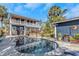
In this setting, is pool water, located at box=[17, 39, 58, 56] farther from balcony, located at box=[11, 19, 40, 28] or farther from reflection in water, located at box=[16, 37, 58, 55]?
balcony, located at box=[11, 19, 40, 28]

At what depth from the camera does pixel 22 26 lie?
239 cm

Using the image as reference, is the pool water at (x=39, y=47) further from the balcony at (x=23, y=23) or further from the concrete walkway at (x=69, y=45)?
the balcony at (x=23, y=23)

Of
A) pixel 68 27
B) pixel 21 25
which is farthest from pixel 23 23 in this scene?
pixel 68 27

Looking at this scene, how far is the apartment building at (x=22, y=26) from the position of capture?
2338 mm

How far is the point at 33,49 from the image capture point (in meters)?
2.34

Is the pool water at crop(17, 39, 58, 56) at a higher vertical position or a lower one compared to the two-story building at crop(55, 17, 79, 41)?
lower

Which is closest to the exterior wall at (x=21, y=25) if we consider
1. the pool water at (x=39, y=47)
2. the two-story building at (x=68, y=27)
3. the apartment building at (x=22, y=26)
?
the apartment building at (x=22, y=26)

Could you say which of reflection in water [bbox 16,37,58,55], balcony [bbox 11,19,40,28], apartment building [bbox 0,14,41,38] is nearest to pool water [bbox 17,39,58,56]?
reflection in water [bbox 16,37,58,55]

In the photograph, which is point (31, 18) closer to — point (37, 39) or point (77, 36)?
point (37, 39)

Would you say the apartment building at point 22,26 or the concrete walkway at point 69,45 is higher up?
the apartment building at point 22,26

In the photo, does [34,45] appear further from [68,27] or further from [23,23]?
[68,27]

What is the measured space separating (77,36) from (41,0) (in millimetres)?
725

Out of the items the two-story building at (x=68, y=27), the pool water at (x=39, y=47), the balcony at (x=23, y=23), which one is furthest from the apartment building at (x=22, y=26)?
the two-story building at (x=68, y=27)

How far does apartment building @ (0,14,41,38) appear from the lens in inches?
92.0
